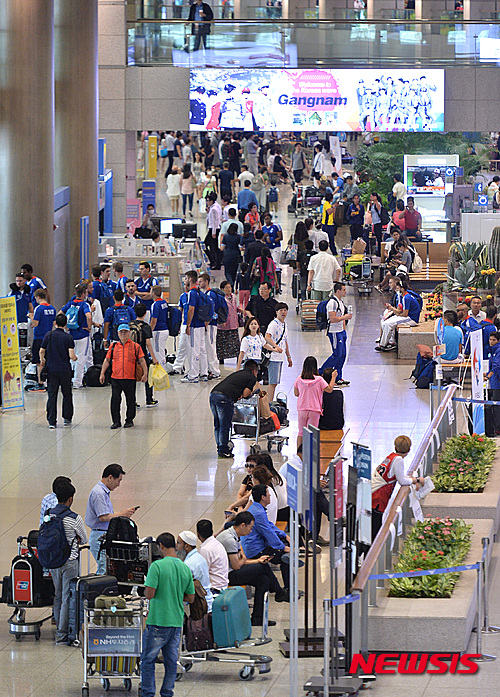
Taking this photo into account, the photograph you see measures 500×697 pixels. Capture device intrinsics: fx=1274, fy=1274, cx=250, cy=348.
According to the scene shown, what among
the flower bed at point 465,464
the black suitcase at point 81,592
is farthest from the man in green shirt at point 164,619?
the flower bed at point 465,464

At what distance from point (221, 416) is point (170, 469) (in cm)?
81

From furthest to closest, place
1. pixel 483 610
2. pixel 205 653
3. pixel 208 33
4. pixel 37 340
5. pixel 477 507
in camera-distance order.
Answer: pixel 208 33 < pixel 37 340 < pixel 477 507 < pixel 483 610 < pixel 205 653

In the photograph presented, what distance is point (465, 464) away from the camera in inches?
489

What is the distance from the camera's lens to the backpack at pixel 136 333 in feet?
52.7

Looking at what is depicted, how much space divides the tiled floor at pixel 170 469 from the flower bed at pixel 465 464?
1.46m

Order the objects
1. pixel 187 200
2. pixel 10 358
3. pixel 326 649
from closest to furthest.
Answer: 1. pixel 326 649
2. pixel 10 358
3. pixel 187 200

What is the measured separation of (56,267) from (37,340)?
22.2 feet

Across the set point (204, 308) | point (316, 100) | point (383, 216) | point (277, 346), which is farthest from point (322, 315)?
point (316, 100)


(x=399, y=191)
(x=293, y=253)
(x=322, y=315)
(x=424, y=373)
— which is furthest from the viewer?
(x=399, y=191)

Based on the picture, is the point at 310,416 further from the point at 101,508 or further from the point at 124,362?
the point at 101,508

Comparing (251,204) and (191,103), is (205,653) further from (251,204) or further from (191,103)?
(191,103)

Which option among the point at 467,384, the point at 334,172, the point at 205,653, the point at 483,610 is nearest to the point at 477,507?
the point at 483,610

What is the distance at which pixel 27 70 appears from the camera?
66.8ft

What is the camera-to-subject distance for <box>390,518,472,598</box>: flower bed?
30.2 feet
